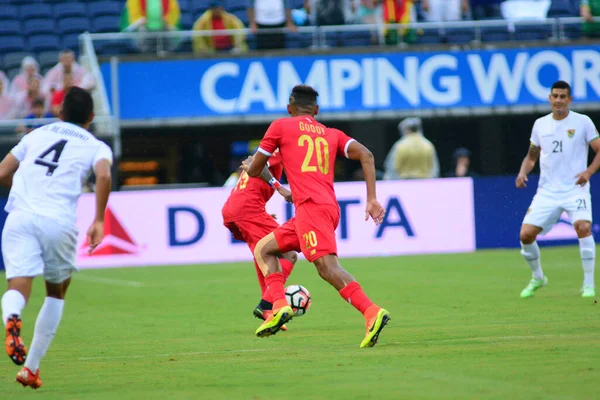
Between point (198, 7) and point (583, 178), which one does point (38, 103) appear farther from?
point (583, 178)

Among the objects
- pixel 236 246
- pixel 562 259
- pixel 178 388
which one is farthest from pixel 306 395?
pixel 236 246

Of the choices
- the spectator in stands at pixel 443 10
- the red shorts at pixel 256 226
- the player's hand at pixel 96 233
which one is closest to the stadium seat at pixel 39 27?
the spectator in stands at pixel 443 10

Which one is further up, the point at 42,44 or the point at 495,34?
the point at 42,44

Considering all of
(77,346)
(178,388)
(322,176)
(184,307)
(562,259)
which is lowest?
(562,259)

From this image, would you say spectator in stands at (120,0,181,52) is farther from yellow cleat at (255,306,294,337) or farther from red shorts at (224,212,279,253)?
yellow cleat at (255,306,294,337)

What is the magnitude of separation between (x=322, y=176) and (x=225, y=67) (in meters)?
13.6

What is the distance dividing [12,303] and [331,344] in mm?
2904

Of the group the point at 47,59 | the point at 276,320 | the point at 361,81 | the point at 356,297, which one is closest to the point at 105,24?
the point at 47,59

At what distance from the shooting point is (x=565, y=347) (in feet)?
26.8

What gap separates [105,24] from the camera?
23.8m

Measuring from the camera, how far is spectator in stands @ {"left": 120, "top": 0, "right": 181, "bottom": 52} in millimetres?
21781

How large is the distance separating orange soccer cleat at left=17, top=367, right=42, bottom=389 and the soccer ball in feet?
11.3

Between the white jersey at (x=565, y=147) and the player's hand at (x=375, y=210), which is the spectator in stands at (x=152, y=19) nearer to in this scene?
the white jersey at (x=565, y=147)

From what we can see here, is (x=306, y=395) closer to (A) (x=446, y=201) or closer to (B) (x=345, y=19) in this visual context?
(A) (x=446, y=201)
